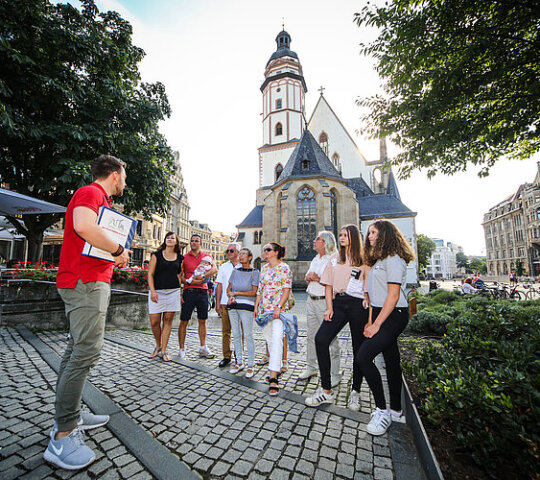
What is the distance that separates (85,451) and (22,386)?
1869 millimetres

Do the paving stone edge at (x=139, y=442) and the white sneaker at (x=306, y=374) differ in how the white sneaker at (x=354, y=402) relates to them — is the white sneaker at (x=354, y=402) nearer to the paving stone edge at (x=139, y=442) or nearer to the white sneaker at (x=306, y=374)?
the white sneaker at (x=306, y=374)

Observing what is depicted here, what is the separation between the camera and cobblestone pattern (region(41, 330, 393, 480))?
189 cm

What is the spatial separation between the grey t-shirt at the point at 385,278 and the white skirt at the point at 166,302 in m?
3.08

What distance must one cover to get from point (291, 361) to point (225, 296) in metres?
1.55

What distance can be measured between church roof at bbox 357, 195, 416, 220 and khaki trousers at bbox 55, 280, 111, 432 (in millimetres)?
27592

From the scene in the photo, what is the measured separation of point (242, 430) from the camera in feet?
7.61

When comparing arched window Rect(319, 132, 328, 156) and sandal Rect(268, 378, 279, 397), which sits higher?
arched window Rect(319, 132, 328, 156)

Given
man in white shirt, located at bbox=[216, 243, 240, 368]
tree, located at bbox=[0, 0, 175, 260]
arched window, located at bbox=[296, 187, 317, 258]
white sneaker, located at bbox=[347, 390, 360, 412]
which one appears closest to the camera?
white sneaker, located at bbox=[347, 390, 360, 412]

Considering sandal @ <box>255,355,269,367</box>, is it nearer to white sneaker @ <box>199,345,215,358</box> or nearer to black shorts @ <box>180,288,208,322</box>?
white sneaker @ <box>199,345,215,358</box>

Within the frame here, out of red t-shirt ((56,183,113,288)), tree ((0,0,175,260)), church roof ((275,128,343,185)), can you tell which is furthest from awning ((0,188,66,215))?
church roof ((275,128,343,185))

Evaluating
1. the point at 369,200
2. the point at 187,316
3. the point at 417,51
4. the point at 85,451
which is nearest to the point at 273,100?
the point at 369,200

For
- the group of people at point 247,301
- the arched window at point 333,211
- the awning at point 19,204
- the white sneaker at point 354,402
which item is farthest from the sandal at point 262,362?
the arched window at point 333,211

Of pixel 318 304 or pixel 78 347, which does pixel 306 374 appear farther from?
pixel 78 347

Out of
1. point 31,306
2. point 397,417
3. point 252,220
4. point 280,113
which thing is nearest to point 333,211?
point 252,220
